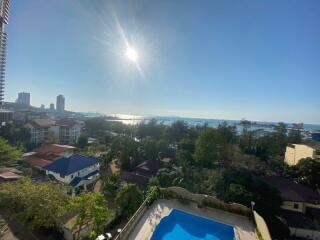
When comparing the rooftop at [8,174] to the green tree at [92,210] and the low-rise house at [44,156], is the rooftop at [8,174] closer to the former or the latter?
the low-rise house at [44,156]

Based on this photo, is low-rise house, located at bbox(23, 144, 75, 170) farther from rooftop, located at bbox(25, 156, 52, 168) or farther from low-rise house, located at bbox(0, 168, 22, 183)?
low-rise house, located at bbox(0, 168, 22, 183)

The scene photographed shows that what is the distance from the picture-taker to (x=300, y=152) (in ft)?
107

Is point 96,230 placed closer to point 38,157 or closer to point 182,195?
point 182,195

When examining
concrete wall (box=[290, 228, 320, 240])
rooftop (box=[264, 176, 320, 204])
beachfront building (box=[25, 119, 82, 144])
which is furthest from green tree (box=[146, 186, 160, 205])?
A: beachfront building (box=[25, 119, 82, 144])

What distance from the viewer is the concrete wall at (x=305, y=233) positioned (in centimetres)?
1715

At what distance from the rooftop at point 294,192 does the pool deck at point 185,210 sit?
942 cm

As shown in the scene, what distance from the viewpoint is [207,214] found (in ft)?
43.9

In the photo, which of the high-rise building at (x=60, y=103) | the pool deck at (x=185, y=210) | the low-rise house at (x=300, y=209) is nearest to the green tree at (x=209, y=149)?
the low-rise house at (x=300, y=209)

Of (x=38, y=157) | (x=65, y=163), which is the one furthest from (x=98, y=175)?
(x=38, y=157)

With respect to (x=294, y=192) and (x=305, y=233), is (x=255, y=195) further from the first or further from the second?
(x=294, y=192)

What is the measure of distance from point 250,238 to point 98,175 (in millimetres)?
20785

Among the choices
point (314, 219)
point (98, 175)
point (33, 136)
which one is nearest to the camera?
point (314, 219)

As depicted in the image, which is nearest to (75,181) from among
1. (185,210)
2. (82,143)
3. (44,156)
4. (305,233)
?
(44,156)

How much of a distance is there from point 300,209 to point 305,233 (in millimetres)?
3370
